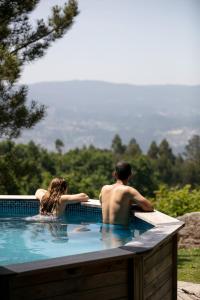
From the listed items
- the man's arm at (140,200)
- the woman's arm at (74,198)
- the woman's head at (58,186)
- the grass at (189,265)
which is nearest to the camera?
the man's arm at (140,200)

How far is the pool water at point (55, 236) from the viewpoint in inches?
233

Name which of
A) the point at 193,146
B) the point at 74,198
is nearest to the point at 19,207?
the point at 74,198

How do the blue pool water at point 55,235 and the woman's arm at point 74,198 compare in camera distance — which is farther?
the woman's arm at point 74,198

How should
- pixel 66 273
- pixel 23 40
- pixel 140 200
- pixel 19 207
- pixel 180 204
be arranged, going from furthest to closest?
1. pixel 23 40
2. pixel 180 204
3. pixel 19 207
4. pixel 140 200
5. pixel 66 273

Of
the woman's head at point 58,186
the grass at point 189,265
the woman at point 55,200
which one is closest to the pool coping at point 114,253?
the grass at point 189,265

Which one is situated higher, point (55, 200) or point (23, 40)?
point (23, 40)

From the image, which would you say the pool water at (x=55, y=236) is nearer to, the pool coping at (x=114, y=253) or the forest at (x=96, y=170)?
the pool coping at (x=114, y=253)

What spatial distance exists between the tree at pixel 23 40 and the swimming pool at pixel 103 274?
7.65m

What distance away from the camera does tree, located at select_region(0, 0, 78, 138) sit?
1206 centimetres

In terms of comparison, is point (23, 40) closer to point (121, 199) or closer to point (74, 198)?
point (74, 198)

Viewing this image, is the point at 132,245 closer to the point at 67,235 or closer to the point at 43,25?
the point at 67,235

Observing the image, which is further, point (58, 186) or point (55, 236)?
point (58, 186)

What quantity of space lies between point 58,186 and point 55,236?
566 mm

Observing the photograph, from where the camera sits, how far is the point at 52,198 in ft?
22.9
